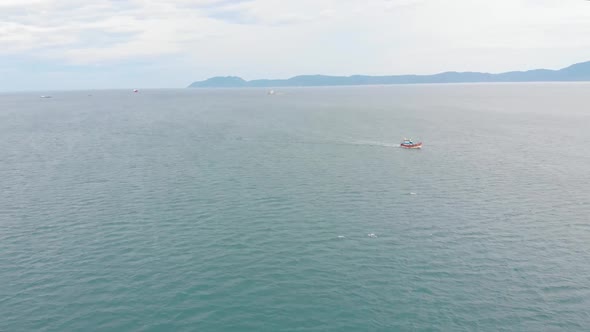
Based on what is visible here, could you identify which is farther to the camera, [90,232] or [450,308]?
[90,232]

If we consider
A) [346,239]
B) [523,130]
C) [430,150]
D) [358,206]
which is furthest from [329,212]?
[523,130]

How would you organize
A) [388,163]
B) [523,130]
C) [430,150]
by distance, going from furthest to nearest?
[523,130], [430,150], [388,163]

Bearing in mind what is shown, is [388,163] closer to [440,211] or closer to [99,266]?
[440,211]

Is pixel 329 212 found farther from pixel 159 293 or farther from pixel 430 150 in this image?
pixel 430 150

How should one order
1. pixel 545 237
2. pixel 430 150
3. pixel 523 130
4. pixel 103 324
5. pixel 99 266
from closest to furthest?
pixel 103 324
pixel 99 266
pixel 545 237
pixel 430 150
pixel 523 130

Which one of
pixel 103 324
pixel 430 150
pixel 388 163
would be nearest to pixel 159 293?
pixel 103 324

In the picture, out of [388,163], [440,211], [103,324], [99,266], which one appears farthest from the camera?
[388,163]
